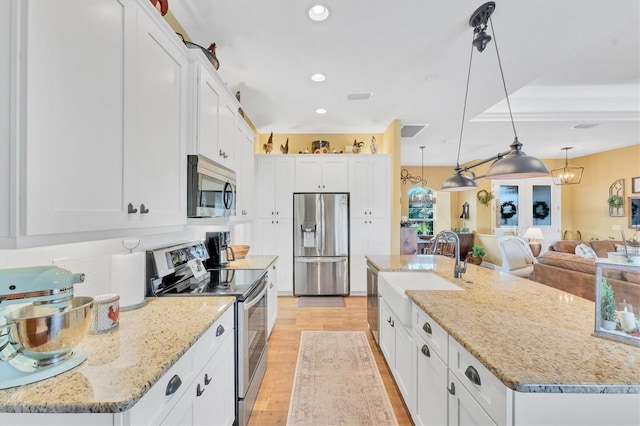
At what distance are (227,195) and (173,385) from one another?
145 cm

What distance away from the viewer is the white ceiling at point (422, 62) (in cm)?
202

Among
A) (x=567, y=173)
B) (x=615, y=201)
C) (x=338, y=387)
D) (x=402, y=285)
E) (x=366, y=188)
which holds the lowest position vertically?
(x=338, y=387)

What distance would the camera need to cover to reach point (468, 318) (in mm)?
1314

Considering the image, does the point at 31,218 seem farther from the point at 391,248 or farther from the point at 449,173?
the point at 449,173

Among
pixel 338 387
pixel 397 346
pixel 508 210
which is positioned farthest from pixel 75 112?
pixel 508 210

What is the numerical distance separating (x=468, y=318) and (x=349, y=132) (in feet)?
13.4

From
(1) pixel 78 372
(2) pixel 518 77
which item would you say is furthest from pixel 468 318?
(2) pixel 518 77

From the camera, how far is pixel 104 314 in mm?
Answer: 1161

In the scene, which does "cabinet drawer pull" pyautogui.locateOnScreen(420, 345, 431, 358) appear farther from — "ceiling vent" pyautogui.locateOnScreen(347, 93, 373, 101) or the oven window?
"ceiling vent" pyautogui.locateOnScreen(347, 93, 373, 101)

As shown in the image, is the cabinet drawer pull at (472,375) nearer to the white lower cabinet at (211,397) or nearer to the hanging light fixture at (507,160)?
the white lower cabinet at (211,397)

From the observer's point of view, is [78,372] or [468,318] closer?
[78,372]

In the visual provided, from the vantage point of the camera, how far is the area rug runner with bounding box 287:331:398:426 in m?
1.88

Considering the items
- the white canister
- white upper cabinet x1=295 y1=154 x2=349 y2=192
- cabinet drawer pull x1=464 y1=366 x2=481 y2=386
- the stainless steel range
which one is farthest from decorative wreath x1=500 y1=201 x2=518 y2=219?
the white canister

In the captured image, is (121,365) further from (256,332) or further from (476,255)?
(476,255)
